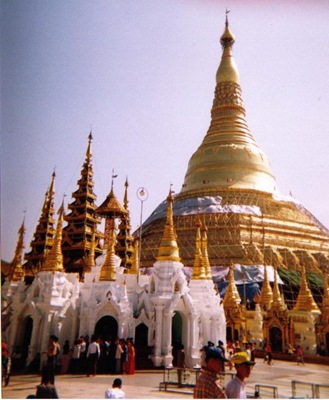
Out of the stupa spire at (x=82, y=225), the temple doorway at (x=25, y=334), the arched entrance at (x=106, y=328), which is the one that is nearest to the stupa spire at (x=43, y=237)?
the stupa spire at (x=82, y=225)

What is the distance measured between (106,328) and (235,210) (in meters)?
13.6

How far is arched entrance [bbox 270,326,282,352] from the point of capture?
15.3 m

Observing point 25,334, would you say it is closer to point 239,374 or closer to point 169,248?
point 169,248

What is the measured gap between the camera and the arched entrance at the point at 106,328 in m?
9.93

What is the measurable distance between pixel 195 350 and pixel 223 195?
14281mm

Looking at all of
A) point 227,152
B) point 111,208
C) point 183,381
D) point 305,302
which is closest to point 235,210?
point 227,152

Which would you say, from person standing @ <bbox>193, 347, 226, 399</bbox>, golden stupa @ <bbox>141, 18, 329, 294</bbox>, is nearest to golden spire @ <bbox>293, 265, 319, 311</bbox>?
golden stupa @ <bbox>141, 18, 329, 294</bbox>

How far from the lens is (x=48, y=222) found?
18.6 metres

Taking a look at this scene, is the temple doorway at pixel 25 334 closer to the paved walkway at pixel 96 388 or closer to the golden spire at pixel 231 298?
the paved walkway at pixel 96 388

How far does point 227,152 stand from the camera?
81.7 ft

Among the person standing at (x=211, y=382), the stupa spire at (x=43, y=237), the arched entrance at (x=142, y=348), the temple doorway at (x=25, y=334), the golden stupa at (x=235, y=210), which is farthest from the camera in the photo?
the golden stupa at (x=235, y=210)

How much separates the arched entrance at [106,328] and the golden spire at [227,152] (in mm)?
14676

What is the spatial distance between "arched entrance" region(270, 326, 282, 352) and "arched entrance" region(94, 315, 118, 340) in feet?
25.3

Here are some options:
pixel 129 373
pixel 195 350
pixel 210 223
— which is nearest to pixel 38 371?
pixel 129 373
